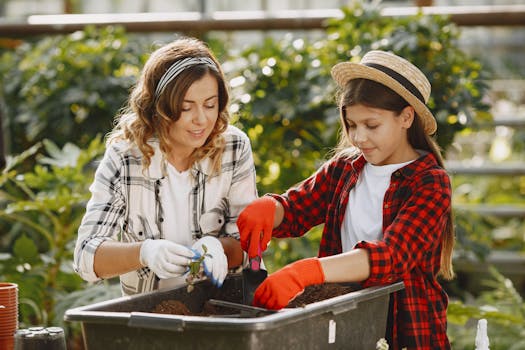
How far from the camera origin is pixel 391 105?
7.98ft

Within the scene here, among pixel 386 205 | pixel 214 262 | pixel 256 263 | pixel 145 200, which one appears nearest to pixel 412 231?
pixel 386 205

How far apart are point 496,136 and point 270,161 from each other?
240 centimetres

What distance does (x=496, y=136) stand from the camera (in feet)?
19.7

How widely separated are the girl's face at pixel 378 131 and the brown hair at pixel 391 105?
0.02 m

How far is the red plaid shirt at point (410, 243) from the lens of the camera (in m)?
2.24

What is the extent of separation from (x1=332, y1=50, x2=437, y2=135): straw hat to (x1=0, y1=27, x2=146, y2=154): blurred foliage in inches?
80.0

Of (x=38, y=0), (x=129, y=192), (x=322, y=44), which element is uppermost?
(x=38, y=0)

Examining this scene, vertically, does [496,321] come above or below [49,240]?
below

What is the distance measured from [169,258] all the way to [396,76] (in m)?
0.78

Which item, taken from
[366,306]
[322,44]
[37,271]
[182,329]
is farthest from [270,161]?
[182,329]

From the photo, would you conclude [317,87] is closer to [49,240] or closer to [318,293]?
[49,240]

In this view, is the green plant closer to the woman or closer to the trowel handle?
the woman

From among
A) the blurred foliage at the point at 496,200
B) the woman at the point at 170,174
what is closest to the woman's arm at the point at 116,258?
the woman at the point at 170,174

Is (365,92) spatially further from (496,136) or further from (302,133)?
(496,136)
